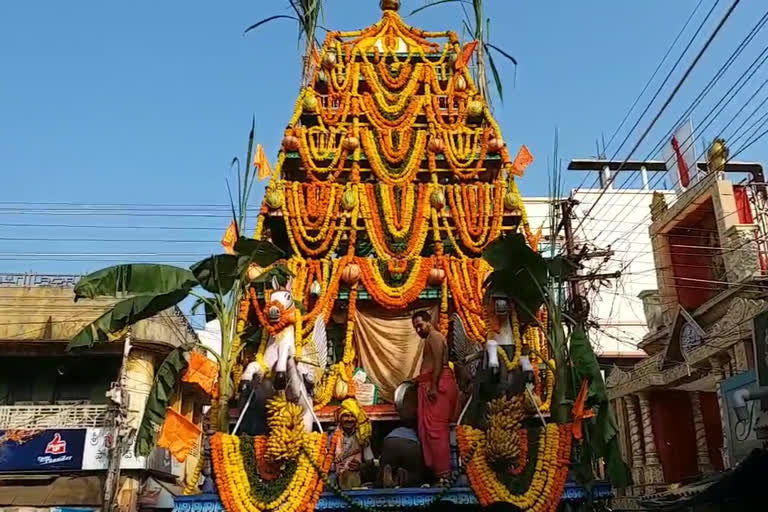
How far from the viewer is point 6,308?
2064cm

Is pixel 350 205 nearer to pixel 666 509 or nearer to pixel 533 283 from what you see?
pixel 533 283

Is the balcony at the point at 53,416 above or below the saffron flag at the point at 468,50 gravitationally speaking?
below

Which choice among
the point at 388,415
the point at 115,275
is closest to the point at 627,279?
the point at 388,415

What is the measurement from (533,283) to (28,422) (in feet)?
49.9

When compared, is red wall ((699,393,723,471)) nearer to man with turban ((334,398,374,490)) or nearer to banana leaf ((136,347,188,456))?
man with turban ((334,398,374,490))

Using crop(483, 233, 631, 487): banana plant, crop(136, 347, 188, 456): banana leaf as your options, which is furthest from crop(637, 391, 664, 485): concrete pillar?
crop(136, 347, 188, 456): banana leaf

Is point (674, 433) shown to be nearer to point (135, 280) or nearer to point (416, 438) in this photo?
point (416, 438)

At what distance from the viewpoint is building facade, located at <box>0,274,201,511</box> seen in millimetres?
18797

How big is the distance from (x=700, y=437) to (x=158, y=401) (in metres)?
13.6

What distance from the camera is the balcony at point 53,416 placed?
19312 mm

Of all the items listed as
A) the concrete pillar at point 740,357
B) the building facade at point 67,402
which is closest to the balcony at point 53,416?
the building facade at point 67,402

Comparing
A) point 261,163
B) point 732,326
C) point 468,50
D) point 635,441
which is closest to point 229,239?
point 261,163

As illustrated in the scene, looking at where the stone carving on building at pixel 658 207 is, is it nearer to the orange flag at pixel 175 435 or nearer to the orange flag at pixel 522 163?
the orange flag at pixel 522 163

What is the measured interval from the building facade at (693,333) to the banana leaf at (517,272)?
6258mm
